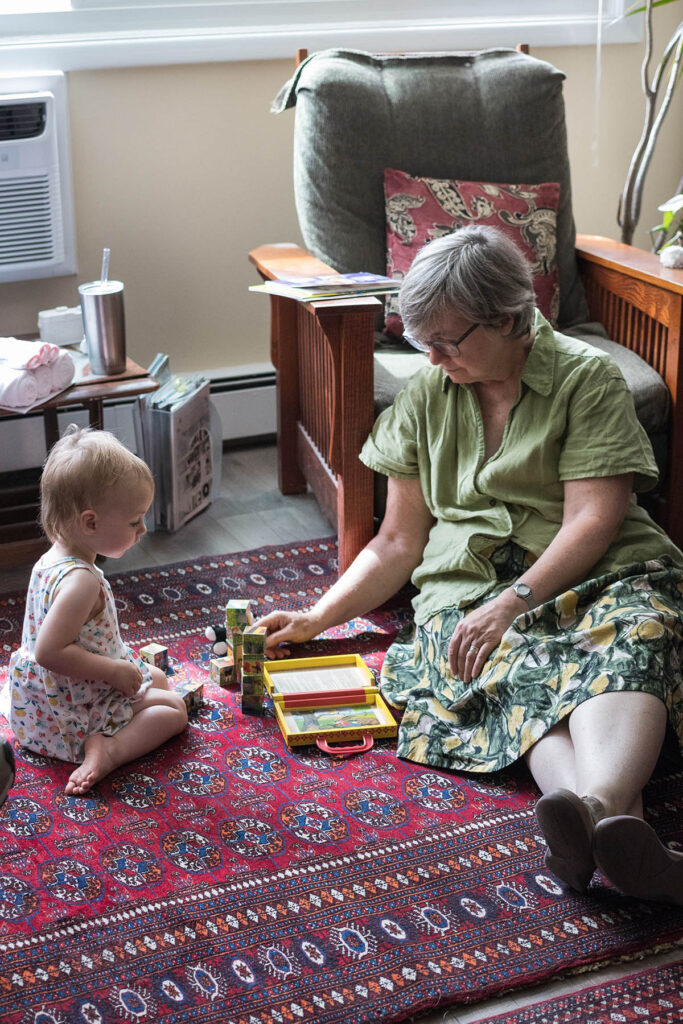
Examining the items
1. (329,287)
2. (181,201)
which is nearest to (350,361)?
(329,287)

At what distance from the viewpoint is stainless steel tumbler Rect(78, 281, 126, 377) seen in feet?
8.21

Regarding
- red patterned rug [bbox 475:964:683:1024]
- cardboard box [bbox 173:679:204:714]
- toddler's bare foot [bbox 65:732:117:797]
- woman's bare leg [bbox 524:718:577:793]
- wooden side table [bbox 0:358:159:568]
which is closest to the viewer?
red patterned rug [bbox 475:964:683:1024]

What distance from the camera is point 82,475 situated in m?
1.77

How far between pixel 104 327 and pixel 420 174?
2.62 ft

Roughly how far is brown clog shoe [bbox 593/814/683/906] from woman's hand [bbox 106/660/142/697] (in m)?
0.77

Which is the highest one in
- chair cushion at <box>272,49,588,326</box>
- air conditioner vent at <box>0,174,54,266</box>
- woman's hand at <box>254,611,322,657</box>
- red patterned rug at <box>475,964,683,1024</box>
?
chair cushion at <box>272,49,588,326</box>


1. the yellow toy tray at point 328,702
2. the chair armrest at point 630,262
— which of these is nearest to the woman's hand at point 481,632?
the yellow toy tray at point 328,702

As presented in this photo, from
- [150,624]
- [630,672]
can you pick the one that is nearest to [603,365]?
[630,672]

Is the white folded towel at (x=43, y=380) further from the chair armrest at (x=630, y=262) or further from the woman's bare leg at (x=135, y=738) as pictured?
the chair armrest at (x=630, y=262)

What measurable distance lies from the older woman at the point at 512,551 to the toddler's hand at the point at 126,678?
12.7 inches

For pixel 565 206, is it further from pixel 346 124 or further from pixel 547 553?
pixel 547 553

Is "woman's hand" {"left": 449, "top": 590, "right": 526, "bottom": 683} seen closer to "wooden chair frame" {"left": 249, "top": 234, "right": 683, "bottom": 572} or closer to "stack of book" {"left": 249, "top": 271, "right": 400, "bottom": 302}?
"wooden chair frame" {"left": 249, "top": 234, "right": 683, "bottom": 572}

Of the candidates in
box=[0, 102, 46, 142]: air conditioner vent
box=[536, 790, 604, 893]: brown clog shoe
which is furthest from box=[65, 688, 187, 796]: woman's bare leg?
box=[0, 102, 46, 142]: air conditioner vent

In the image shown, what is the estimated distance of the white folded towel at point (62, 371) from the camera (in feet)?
7.93
